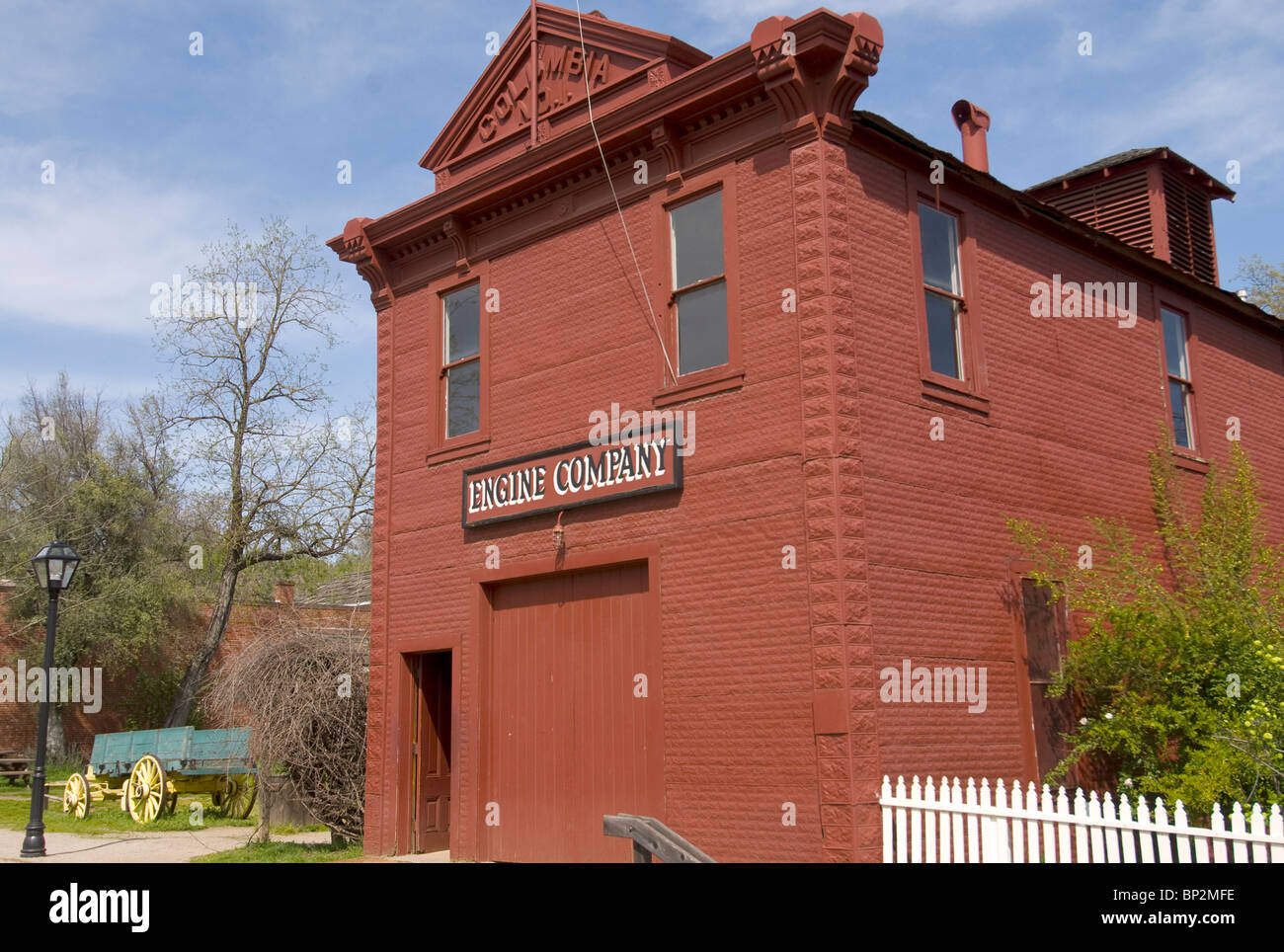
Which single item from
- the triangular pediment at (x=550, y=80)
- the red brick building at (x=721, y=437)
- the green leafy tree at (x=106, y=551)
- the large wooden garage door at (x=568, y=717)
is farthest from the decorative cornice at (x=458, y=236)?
the green leafy tree at (x=106, y=551)

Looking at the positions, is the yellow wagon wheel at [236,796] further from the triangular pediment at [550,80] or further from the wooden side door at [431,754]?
the triangular pediment at [550,80]

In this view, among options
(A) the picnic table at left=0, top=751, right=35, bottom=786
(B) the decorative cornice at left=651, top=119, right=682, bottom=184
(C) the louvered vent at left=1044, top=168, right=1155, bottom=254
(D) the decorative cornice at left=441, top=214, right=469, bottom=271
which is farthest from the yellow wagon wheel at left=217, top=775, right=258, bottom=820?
(C) the louvered vent at left=1044, top=168, right=1155, bottom=254

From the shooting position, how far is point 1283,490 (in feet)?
57.8

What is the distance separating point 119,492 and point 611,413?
27.2 m

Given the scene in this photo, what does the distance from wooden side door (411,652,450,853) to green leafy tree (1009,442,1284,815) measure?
771 centimetres

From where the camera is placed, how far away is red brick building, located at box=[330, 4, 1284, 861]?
11.0m

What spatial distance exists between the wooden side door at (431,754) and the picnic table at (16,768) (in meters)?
18.9

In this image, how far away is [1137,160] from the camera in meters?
18.8

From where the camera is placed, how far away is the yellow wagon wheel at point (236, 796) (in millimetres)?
22200

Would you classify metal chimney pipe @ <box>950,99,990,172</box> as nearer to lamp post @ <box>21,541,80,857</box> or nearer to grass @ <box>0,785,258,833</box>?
lamp post @ <box>21,541,80,857</box>

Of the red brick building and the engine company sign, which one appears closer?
the red brick building

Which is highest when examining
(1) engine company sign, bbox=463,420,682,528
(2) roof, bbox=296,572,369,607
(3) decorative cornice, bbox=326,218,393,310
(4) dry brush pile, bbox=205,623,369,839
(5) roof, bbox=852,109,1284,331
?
(3) decorative cornice, bbox=326,218,393,310
